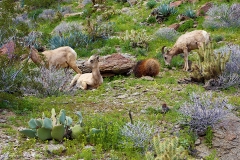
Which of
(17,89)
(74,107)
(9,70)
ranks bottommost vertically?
(74,107)

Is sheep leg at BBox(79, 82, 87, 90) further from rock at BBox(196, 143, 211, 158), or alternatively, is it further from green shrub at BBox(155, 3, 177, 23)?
green shrub at BBox(155, 3, 177, 23)

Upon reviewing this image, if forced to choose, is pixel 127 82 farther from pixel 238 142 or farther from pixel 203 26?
pixel 203 26

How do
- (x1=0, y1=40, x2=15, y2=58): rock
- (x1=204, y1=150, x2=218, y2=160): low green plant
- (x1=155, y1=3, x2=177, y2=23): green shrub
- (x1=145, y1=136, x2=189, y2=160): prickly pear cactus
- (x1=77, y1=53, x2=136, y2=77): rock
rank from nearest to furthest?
(x1=145, y1=136, x2=189, y2=160): prickly pear cactus, (x1=204, y1=150, x2=218, y2=160): low green plant, (x1=0, y1=40, x2=15, y2=58): rock, (x1=77, y1=53, x2=136, y2=77): rock, (x1=155, y1=3, x2=177, y2=23): green shrub

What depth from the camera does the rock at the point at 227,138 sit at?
6.38 m

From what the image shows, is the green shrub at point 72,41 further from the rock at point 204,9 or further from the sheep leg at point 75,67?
the rock at point 204,9

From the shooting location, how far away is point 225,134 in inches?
264

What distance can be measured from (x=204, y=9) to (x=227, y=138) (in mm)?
11329

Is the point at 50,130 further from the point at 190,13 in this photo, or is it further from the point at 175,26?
the point at 190,13

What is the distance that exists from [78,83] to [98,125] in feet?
13.2

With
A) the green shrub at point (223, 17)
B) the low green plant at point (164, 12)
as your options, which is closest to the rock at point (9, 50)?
the green shrub at point (223, 17)

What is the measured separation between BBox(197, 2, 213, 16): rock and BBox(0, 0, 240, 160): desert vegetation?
948mm

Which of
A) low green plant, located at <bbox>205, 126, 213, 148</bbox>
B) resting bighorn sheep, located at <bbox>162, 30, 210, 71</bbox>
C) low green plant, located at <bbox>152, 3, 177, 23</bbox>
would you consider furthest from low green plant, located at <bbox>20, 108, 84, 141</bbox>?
low green plant, located at <bbox>152, 3, 177, 23</bbox>

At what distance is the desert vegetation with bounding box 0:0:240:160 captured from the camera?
5859mm

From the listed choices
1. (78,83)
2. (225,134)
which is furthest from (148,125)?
(78,83)
